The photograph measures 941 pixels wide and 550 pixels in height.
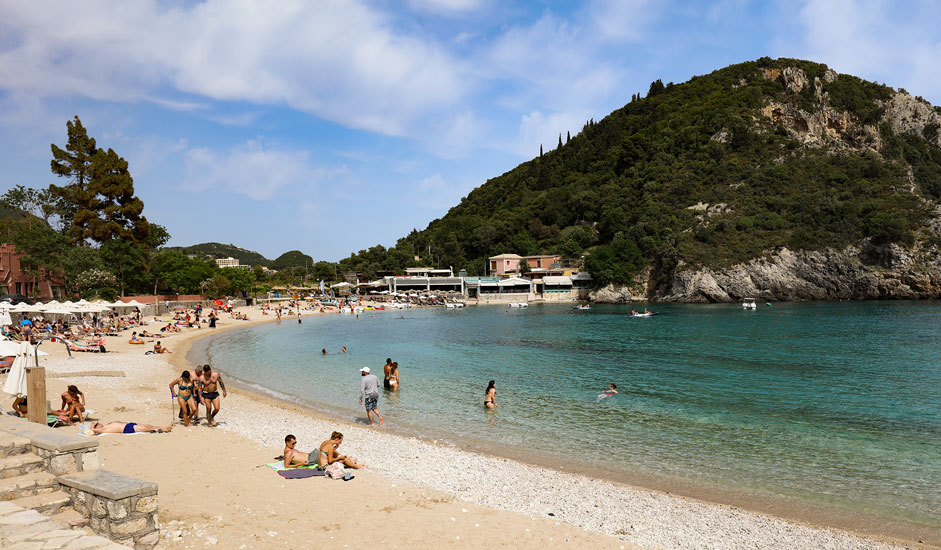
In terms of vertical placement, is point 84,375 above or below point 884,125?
below

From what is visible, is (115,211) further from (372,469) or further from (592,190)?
(592,190)

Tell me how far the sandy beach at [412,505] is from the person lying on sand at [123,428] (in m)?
0.33

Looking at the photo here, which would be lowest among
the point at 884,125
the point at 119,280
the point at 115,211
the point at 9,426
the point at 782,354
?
the point at 782,354

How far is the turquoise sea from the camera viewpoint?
995 cm

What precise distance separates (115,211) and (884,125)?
12905 centimetres

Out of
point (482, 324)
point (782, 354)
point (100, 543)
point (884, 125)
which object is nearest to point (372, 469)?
point (100, 543)

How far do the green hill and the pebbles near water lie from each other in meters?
72.6

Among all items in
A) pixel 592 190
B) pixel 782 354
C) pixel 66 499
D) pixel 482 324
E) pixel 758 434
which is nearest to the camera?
pixel 66 499

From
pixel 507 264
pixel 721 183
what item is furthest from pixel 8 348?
A: pixel 721 183

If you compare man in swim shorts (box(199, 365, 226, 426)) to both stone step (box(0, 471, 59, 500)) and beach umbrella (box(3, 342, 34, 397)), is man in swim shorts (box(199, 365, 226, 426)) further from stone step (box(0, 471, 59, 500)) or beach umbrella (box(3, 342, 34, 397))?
stone step (box(0, 471, 59, 500))

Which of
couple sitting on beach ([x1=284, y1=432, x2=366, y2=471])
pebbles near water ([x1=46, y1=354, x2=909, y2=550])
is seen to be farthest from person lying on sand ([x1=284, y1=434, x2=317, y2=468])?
pebbles near water ([x1=46, y1=354, x2=909, y2=550])

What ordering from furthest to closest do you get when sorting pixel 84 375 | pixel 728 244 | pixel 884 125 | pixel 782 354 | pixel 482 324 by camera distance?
1. pixel 884 125
2. pixel 728 244
3. pixel 482 324
4. pixel 782 354
5. pixel 84 375

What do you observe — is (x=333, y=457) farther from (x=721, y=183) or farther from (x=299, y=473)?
(x=721, y=183)

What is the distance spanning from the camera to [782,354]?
26.5 metres
